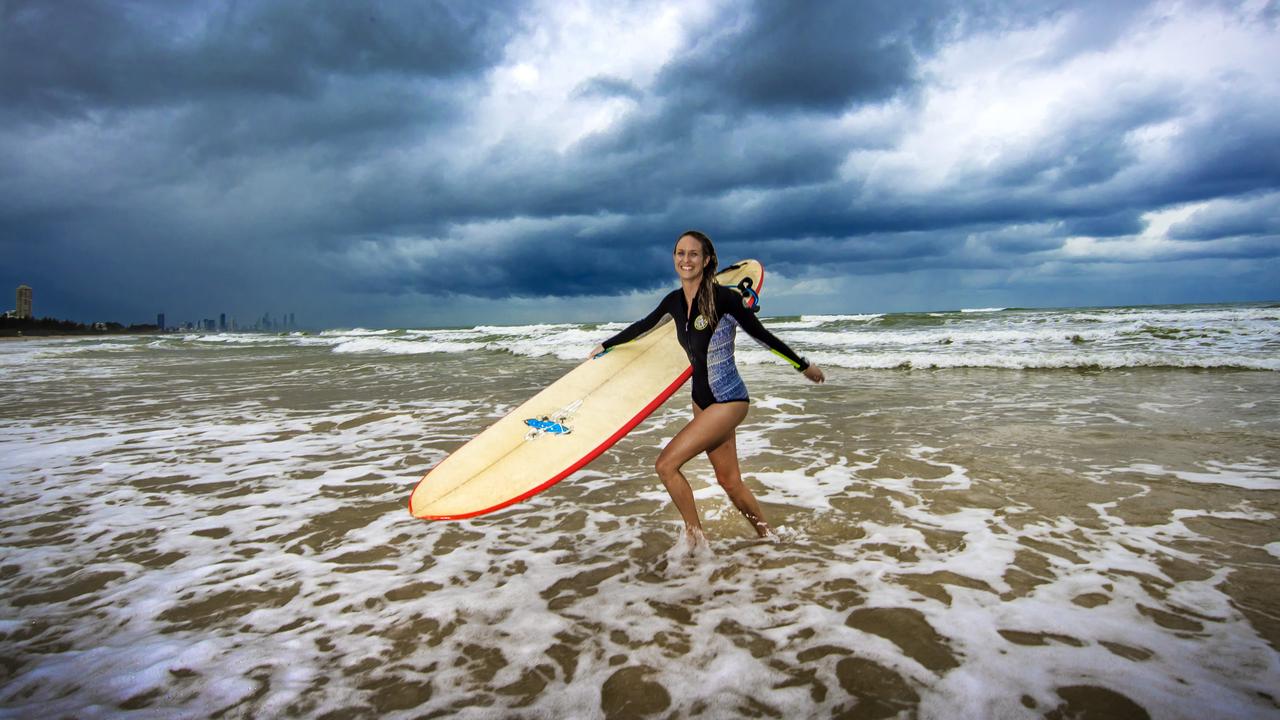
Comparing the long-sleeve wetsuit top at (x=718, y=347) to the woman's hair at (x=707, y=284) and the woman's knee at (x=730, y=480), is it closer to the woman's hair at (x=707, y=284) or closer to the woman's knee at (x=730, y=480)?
the woman's hair at (x=707, y=284)

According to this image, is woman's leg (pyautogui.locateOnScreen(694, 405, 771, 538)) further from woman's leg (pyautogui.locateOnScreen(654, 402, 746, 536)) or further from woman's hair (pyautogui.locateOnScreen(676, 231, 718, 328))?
woman's hair (pyautogui.locateOnScreen(676, 231, 718, 328))

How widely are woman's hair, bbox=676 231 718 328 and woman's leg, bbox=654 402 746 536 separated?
1.71 feet

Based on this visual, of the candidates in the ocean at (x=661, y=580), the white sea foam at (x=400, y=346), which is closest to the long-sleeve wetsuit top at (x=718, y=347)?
the ocean at (x=661, y=580)

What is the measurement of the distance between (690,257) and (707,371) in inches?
26.8

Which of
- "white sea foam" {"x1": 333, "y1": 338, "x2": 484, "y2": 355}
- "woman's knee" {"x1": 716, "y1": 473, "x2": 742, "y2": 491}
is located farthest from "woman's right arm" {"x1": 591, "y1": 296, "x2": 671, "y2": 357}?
"white sea foam" {"x1": 333, "y1": 338, "x2": 484, "y2": 355}

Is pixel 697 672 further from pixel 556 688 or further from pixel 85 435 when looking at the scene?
pixel 85 435

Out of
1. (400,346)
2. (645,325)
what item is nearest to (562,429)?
(645,325)

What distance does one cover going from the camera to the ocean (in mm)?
2332

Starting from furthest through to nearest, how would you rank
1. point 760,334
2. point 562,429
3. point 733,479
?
1. point 562,429
2. point 760,334
3. point 733,479

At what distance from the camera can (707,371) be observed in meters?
3.53

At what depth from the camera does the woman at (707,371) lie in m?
3.38

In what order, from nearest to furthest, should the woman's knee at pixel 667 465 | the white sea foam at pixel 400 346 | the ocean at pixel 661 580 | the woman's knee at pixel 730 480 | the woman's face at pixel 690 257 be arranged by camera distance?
1. the ocean at pixel 661 580
2. the woman's knee at pixel 667 465
3. the woman's face at pixel 690 257
4. the woman's knee at pixel 730 480
5. the white sea foam at pixel 400 346

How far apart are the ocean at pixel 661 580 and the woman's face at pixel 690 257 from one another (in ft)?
5.57

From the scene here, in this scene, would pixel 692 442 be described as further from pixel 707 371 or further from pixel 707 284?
pixel 707 284
